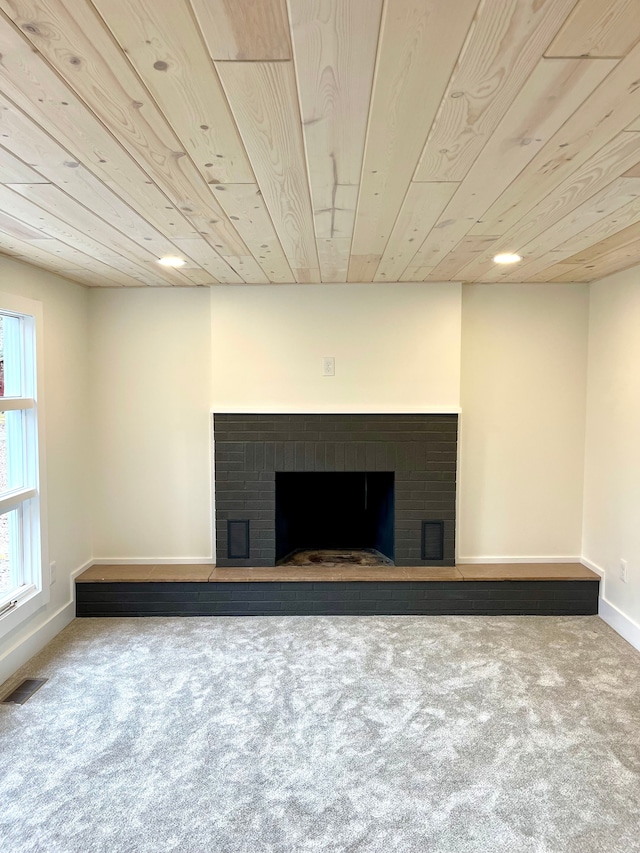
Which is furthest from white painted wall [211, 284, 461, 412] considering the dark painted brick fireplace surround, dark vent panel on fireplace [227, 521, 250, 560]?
dark vent panel on fireplace [227, 521, 250, 560]

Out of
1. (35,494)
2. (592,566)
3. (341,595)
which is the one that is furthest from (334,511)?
(35,494)

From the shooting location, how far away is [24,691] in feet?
8.25

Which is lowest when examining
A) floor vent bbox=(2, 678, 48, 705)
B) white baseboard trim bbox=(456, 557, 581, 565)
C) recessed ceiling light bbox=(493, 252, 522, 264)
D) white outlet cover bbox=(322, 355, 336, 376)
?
floor vent bbox=(2, 678, 48, 705)

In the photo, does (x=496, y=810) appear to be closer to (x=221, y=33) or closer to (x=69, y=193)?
(x=221, y=33)

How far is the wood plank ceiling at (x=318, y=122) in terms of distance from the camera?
94 centimetres

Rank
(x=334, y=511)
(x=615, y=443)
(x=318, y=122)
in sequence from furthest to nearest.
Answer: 1. (x=334, y=511)
2. (x=615, y=443)
3. (x=318, y=122)

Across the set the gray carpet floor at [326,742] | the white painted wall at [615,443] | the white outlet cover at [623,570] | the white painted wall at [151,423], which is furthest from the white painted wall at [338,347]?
the gray carpet floor at [326,742]

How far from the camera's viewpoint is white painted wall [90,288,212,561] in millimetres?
3574

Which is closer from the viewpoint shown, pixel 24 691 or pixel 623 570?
pixel 24 691

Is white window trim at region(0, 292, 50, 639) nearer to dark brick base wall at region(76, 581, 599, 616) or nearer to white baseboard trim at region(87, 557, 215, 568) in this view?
dark brick base wall at region(76, 581, 599, 616)

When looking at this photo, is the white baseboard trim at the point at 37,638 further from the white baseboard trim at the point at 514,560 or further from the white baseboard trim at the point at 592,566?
the white baseboard trim at the point at 592,566

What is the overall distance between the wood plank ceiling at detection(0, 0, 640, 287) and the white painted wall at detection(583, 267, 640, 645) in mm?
915

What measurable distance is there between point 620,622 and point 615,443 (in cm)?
111

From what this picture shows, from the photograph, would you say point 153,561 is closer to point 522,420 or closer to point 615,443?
point 522,420
